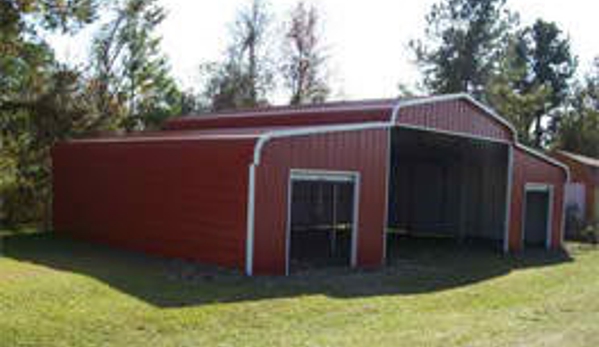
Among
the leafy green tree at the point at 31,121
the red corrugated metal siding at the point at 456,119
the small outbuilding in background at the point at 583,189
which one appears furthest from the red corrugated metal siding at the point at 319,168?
the small outbuilding in background at the point at 583,189

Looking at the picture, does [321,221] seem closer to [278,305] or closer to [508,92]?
[278,305]

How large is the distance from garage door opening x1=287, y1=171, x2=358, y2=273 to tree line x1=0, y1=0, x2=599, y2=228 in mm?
6495

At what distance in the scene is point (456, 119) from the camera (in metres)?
Result: 13.8

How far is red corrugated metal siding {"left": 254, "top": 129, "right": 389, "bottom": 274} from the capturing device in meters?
9.83

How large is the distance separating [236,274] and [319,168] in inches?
93.6

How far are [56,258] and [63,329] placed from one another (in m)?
5.22

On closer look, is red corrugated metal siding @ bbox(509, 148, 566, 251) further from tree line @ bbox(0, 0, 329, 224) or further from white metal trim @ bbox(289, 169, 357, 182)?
tree line @ bbox(0, 0, 329, 224)

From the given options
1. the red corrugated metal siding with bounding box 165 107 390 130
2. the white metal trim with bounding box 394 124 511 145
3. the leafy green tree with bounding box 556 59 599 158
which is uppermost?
the leafy green tree with bounding box 556 59 599 158

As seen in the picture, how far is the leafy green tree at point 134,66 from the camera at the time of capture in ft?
70.6

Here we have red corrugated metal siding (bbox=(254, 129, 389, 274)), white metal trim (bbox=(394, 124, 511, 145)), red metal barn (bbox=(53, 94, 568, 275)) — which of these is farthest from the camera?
white metal trim (bbox=(394, 124, 511, 145))

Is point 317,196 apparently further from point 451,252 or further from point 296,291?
point 296,291

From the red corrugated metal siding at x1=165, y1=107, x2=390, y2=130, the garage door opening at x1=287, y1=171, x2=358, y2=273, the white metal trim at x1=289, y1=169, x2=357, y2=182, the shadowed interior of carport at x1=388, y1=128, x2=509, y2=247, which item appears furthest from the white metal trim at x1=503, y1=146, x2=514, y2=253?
the white metal trim at x1=289, y1=169, x2=357, y2=182

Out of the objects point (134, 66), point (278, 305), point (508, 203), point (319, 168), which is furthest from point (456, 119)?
point (134, 66)

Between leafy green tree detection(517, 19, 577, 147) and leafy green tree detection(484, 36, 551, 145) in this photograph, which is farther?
leafy green tree detection(517, 19, 577, 147)
